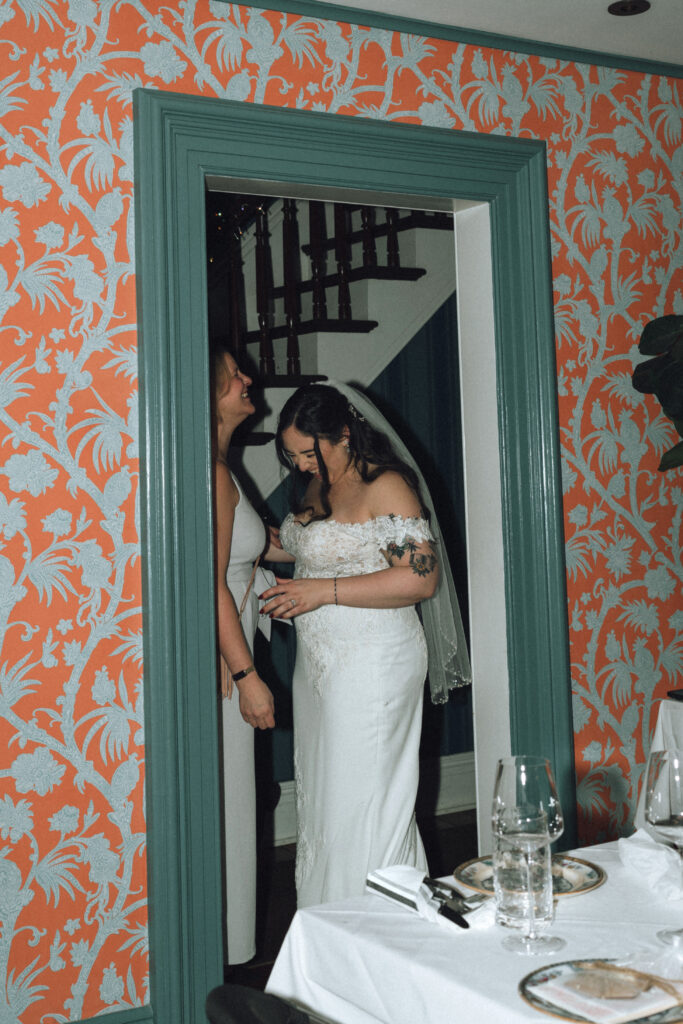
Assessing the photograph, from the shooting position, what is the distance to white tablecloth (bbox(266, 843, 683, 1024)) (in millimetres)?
1217

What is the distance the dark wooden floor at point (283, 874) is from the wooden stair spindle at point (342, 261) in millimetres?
2454

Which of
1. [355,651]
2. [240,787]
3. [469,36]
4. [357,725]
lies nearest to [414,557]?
[355,651]

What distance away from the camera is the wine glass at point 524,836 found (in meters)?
1.35

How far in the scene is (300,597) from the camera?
3.38 meters

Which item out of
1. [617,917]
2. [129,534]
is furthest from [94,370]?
[617,917]

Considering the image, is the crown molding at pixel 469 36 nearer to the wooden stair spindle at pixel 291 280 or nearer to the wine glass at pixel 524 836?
the wooden stair spindle at pixel 291 280

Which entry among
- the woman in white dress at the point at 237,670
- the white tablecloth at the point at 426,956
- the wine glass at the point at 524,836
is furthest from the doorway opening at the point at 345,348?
the wine glass at the point at 524,836

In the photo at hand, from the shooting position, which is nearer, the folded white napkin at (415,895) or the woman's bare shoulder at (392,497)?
the folded white napkin at (415,895)

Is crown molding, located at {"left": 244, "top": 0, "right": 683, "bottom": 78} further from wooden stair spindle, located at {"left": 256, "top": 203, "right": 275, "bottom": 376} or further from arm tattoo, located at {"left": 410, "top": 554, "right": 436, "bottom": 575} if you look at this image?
wooden stair spindle, located at {"left": 256, "top": 203, "right": 275, "bottom": 376}

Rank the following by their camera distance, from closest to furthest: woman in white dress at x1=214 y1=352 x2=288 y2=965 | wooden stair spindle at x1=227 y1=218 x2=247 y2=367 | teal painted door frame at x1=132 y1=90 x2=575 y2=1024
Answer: teal painted door frame at x1=132 y1=90 x2=575 y2=1024 < woman in white dress at x1=214 y1=352 x2=288 y2=965 < wooden stair spindle at x1=227 y1=218 x2=247 y2=367

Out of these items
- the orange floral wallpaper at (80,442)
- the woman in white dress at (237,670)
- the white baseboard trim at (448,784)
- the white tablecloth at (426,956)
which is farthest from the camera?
the white baseboard trim at (448,784)

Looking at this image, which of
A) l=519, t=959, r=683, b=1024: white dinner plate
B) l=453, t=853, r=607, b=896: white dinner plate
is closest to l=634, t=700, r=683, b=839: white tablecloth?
l=453, t=853, r=607, b=896: white dinner plate

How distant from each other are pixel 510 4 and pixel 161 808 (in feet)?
7.86

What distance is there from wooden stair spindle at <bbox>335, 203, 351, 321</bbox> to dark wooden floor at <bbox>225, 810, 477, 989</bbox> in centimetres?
245
